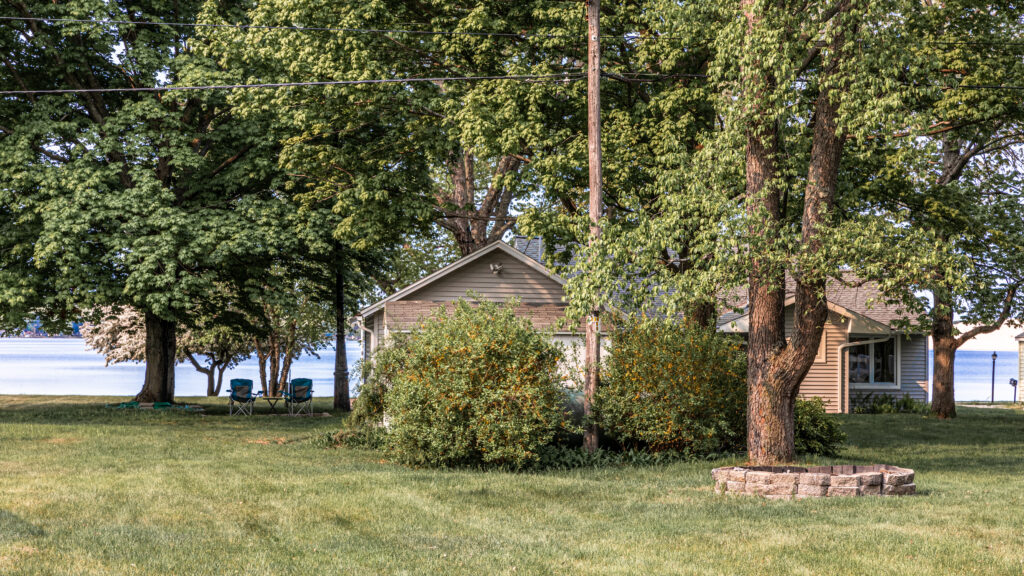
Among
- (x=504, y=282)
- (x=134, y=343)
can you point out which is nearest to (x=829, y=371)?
(x=504, y=282)

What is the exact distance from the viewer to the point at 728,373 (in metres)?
15.9

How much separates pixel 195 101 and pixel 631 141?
14252 mm

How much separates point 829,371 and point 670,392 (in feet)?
57.0

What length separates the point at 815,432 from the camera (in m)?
16.0

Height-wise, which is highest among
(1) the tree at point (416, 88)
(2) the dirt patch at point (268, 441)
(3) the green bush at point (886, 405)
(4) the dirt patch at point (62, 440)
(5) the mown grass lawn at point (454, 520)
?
(1) the tree at point (416, 88)

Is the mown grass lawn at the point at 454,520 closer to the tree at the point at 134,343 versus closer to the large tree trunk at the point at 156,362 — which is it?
the large tree trunk at the point at 156,362

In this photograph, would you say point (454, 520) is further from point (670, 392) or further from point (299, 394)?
point (299, 394)

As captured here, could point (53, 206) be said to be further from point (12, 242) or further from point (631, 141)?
point (631, 141)

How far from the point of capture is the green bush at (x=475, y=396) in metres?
13.7

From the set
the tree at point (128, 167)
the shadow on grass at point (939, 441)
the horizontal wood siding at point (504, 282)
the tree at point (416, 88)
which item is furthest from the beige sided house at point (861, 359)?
the tree at point (128, 167)

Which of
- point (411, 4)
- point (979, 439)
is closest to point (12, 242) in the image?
point (411, 4)

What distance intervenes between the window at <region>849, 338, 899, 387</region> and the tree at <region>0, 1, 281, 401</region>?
72.9 feet

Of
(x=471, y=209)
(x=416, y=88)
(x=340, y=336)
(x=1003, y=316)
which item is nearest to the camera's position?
(x=416, y=88)

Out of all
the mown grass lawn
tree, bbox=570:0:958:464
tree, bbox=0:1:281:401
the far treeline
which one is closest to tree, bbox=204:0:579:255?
the far treeline
